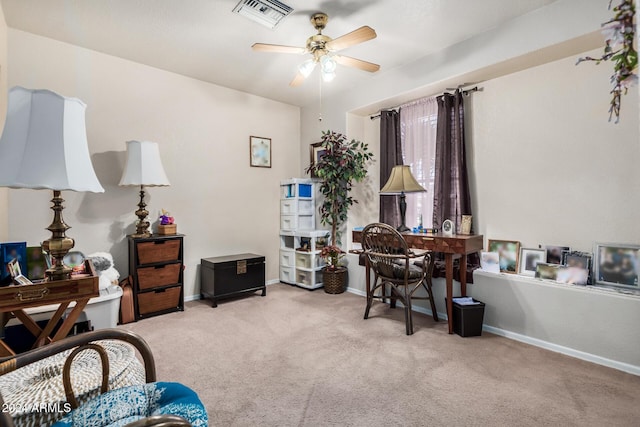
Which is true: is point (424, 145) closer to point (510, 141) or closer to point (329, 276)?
point (510, 141)

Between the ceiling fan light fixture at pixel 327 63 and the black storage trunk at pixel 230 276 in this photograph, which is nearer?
the ceiling fan light fixture at pixel 327 63

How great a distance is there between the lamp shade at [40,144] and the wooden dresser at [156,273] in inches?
67.2

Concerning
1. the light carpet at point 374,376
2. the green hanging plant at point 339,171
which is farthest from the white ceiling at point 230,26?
the light carpet at point 374,376

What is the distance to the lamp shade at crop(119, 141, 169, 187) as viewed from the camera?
2.90 meters

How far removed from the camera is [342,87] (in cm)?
391

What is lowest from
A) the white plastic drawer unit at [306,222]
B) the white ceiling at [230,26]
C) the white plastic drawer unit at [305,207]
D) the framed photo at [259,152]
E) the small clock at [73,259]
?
the small clock at [73,259]

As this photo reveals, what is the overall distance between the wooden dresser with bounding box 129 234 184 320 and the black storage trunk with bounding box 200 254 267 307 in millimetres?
323

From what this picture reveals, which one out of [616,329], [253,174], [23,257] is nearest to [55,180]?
[23,257]

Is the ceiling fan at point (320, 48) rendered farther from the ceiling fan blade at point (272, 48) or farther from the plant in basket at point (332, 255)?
the plant in basket at point (332, 255)

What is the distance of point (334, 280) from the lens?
3816mm

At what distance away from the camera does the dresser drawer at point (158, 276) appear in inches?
117

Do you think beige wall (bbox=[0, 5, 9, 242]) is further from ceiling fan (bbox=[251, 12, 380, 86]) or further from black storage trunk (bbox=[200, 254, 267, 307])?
ceiling fan (bbox=[251, 12, 380, 86])

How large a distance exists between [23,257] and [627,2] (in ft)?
8.76

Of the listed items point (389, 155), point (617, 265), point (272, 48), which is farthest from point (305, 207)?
point (617, 265)
